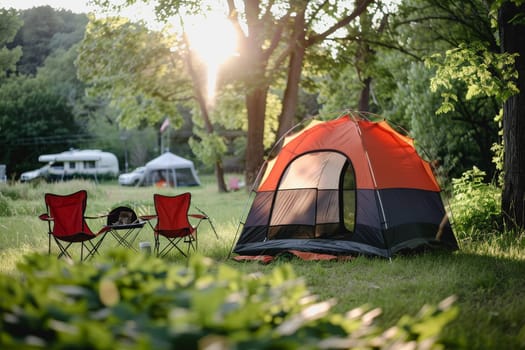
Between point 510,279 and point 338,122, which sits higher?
point 338,122

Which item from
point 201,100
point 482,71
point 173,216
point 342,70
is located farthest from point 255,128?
point 482,71

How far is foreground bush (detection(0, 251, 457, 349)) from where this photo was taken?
5.65 feet

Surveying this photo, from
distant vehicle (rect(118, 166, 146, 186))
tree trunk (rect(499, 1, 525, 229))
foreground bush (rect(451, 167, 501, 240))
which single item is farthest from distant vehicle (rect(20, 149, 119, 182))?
tree trunk (rect(499, 1, 525, 229))

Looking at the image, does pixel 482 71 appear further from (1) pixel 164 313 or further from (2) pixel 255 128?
(2) pixel 255 128

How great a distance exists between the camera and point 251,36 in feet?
41.5

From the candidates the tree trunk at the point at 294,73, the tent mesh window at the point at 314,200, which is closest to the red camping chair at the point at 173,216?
the tent mesh window at the point at 314,200

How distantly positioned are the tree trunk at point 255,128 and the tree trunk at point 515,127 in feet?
23.4

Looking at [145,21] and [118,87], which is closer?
[145,21]

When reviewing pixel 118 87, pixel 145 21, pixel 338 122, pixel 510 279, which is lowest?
pixel 510 279

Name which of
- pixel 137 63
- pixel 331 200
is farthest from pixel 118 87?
pixel 331 200

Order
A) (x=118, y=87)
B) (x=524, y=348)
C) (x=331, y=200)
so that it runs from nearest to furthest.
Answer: (x=524, y=348)
(x=331, y=200)
(x=118, y=87)

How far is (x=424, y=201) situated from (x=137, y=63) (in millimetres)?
11613

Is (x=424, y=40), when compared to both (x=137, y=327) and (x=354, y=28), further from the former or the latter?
(x=137, y=327)

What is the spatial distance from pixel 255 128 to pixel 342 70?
281 cm
